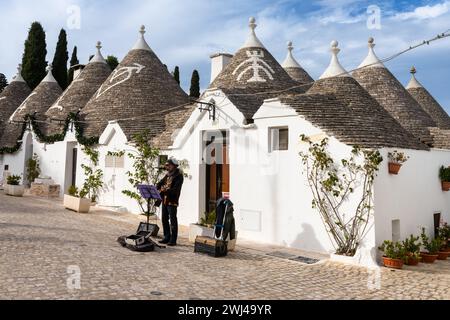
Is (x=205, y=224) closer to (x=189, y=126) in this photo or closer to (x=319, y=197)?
(x=319, y=197)

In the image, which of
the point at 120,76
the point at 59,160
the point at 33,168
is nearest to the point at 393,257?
the point at 120,76

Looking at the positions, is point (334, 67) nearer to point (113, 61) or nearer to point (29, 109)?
point (29, 109)

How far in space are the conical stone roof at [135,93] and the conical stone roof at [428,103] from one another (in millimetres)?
11983

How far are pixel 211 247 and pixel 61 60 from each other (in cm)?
3540

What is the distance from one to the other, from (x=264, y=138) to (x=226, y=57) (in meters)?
9.79

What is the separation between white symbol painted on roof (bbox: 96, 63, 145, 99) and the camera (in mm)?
19188

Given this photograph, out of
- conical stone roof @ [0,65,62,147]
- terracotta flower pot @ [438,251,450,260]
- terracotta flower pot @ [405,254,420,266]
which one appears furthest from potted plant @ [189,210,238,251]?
conical stone roof @ [0,65,62,147]

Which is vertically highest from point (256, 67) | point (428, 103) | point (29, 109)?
point (256, 67)

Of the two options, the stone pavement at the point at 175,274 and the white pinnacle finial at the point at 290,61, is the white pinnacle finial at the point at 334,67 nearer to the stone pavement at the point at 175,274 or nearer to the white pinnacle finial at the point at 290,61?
the stone pavement at the point at 175,274

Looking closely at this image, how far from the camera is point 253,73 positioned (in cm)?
1495

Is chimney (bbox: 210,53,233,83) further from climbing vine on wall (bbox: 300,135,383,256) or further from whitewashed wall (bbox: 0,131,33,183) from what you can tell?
whitewashed wall (bbox: 0,131,33,183)

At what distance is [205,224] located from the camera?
347 inches

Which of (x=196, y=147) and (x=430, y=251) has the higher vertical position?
(x=196, y=147)

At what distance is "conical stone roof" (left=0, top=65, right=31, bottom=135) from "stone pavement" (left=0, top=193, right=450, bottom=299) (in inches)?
824
